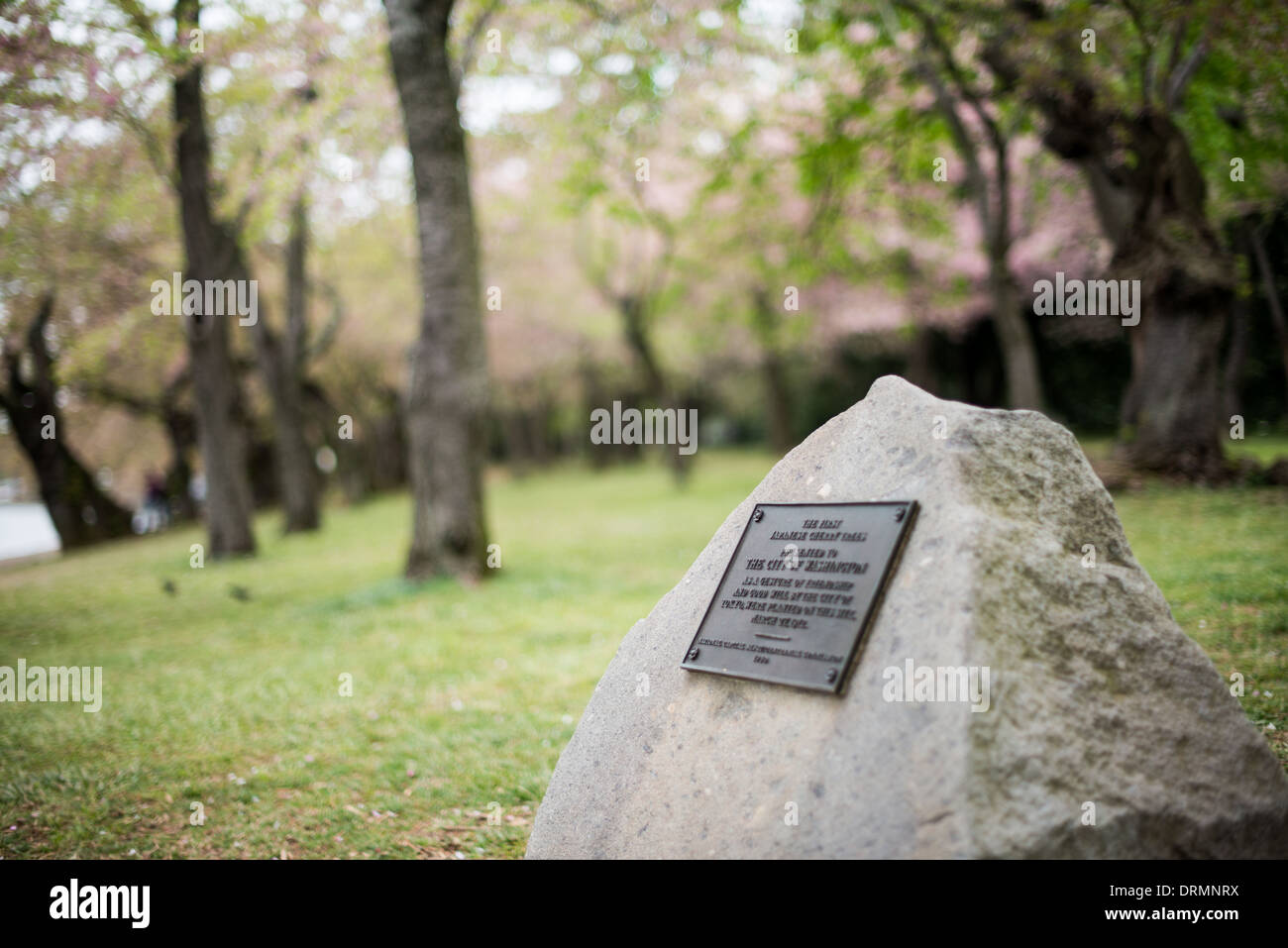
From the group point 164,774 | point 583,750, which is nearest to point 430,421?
point 164,774

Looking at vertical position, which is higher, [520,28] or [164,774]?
[520,28]

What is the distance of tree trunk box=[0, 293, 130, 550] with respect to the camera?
18750mm

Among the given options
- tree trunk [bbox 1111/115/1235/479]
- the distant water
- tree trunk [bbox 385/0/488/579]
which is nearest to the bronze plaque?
tree trunk [bbox 385/0/488/579]

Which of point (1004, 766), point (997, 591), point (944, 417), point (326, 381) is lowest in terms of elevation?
point (1004, 766)

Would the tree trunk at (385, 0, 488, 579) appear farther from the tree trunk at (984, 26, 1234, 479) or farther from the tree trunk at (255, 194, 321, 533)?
the tree trunk at (255, 194, 321, 533)

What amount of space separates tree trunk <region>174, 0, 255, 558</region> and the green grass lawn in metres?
2.13

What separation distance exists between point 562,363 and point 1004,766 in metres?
34.4

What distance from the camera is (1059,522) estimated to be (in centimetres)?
327

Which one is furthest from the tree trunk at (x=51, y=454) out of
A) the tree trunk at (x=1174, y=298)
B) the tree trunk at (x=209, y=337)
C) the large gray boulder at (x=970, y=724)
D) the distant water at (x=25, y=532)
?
the tree trunk at (x=1174, y=298)

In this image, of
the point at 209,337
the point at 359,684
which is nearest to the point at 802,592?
the point at 359,684

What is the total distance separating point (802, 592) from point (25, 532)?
3452 centimetres

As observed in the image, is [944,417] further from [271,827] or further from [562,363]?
[562,363]

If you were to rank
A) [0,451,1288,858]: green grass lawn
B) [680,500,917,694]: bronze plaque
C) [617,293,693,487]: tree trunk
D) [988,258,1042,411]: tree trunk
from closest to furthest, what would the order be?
[680,500,917,694]: bronze plaque, [0,451,1288,858]: green grass lawn, [988,258,1042,411]: tree trunk, [617,293,693,487]: tree trunk
